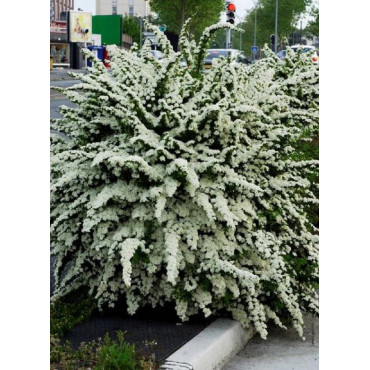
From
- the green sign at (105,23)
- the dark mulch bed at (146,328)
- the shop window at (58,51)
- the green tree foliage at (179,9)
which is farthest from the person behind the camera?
the green tree foliage at (179,9)

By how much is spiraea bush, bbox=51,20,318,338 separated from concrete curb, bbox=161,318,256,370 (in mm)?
104

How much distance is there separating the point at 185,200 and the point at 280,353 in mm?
986

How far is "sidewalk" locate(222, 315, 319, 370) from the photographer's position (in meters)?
3.80

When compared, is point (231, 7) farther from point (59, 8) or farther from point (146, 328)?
point (146, 328)

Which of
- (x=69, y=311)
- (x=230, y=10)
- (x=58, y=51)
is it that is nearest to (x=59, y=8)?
(x=69, y=311)

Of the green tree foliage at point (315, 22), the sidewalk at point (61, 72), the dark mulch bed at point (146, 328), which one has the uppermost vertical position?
the green tree foliage at point (315, 22)

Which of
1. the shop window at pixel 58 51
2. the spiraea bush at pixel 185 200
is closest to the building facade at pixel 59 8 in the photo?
the spiraea bush at pixel 185 200

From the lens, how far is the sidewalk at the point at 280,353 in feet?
12.5

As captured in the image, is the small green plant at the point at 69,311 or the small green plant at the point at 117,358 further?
the small green plant at the point at 69,311

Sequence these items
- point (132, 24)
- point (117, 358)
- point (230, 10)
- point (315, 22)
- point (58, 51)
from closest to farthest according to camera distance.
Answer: point (117, 358) → point (315, 22) → point (58, 51) → point (230, 10) → point (132, 24)

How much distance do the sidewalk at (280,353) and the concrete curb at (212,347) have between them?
0.05 metres

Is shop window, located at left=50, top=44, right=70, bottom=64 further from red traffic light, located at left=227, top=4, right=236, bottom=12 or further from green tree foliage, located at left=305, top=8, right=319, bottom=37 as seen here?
red traffic light, located at left=227, top=4, right=236, bottom=12

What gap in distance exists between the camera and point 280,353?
13.1ft

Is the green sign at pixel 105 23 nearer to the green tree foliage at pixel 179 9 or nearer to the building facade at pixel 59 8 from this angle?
the building facade at pixel 59 8
